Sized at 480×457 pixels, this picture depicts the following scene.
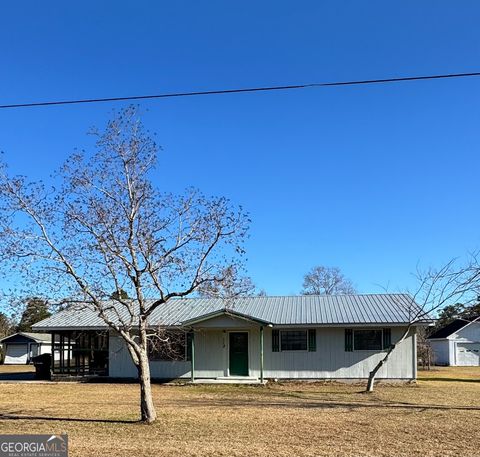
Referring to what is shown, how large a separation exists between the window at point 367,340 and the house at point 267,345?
0.13 ft

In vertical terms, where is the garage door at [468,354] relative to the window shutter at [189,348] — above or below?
below

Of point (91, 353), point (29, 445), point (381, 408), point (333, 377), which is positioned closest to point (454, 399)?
point (381, 408)

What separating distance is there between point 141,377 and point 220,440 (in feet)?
8.28

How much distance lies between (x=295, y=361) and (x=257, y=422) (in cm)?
1248

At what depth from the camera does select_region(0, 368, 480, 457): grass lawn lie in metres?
9.14

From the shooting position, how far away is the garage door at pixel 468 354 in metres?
50.2

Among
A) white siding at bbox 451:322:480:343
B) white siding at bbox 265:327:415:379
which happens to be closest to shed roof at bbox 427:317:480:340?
white siding at bbox 451:322:480:343

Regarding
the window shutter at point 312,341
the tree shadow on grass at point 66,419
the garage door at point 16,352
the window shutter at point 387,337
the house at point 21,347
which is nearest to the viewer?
the tree shadow on grass at point 66,419

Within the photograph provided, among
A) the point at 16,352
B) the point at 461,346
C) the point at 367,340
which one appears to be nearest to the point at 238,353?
the point at 367,340

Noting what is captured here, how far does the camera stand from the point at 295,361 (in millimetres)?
24125

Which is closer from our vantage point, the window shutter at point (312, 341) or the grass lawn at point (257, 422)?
the grass lawn at point (257, 422)

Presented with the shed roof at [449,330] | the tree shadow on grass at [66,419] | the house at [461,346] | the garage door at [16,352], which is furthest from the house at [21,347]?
the tree shadow on grass at [66,419]

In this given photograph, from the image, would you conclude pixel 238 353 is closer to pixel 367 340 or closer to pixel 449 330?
pixel 367 340

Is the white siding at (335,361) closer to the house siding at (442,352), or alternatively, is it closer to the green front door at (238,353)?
the green front door at (238,353)
